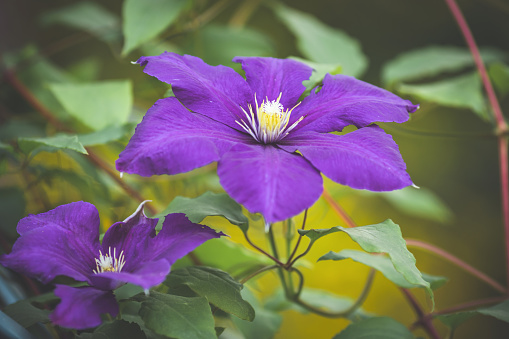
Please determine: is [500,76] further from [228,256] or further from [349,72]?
[228,256]

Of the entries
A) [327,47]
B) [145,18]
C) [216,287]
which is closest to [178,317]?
[216,287]

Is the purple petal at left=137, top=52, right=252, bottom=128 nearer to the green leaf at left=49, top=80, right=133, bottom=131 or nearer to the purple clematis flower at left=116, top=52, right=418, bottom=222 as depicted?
the purple clematis flower at left=116, top=52, right=418, bottom=222

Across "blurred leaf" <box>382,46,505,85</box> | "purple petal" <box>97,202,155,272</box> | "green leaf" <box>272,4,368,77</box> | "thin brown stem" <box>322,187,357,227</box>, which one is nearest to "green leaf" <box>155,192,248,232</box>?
"purple petal" <box>97,202,155,272</box>

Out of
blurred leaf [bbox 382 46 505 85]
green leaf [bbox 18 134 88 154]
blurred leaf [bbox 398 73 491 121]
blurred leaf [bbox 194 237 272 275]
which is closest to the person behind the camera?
green leaf [bbox 18 134 88 154]

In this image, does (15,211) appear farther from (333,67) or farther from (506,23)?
(506,23)

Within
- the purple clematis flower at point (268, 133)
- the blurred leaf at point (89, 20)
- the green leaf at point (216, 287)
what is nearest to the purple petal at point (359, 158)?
the purple clematis flower at point (268, 133)

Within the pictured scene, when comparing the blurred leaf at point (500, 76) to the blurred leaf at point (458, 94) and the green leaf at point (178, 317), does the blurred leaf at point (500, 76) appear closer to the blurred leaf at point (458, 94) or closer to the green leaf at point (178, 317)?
the blurred leaf at point (458, 94)
